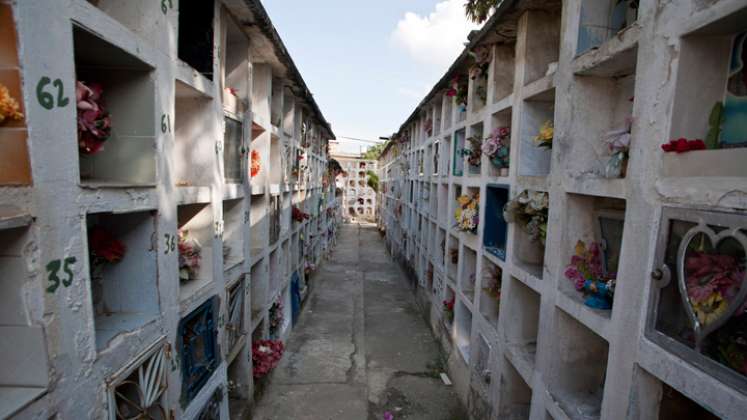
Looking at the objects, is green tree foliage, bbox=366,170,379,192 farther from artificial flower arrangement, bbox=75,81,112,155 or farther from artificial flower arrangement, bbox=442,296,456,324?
artificial flower arrangement, bbox=75,81,112,155

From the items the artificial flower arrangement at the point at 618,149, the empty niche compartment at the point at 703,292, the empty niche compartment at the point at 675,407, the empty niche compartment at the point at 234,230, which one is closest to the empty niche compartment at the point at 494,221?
the artificial flower arrangement at the point at 618,149

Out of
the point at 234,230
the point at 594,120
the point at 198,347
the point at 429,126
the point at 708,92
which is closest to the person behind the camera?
the point at 708,92

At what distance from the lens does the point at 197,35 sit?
453 cm

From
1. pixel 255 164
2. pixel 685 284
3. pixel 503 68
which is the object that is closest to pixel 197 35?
pixel 255 164

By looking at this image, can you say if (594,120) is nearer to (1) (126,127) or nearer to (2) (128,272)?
(1) (126,127)

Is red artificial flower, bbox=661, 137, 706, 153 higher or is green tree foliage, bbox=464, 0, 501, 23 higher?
green tree foliage, bbox=464, 0, 501, 23

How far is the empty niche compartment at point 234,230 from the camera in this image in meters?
5.74

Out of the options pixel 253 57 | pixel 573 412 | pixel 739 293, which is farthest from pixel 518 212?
pixel 253 57

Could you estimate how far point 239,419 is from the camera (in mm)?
5836

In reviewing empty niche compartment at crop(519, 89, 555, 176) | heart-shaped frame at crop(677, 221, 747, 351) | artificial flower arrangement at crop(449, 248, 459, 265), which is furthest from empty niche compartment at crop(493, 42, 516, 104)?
heart-shaped frame at crop(677, 221, 747, 351)

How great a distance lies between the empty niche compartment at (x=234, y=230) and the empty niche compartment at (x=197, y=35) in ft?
6.46

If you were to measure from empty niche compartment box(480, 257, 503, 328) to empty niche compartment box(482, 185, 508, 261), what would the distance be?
1.00 ft

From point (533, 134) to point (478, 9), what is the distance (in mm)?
8784

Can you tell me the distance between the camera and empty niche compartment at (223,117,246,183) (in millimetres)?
5227
